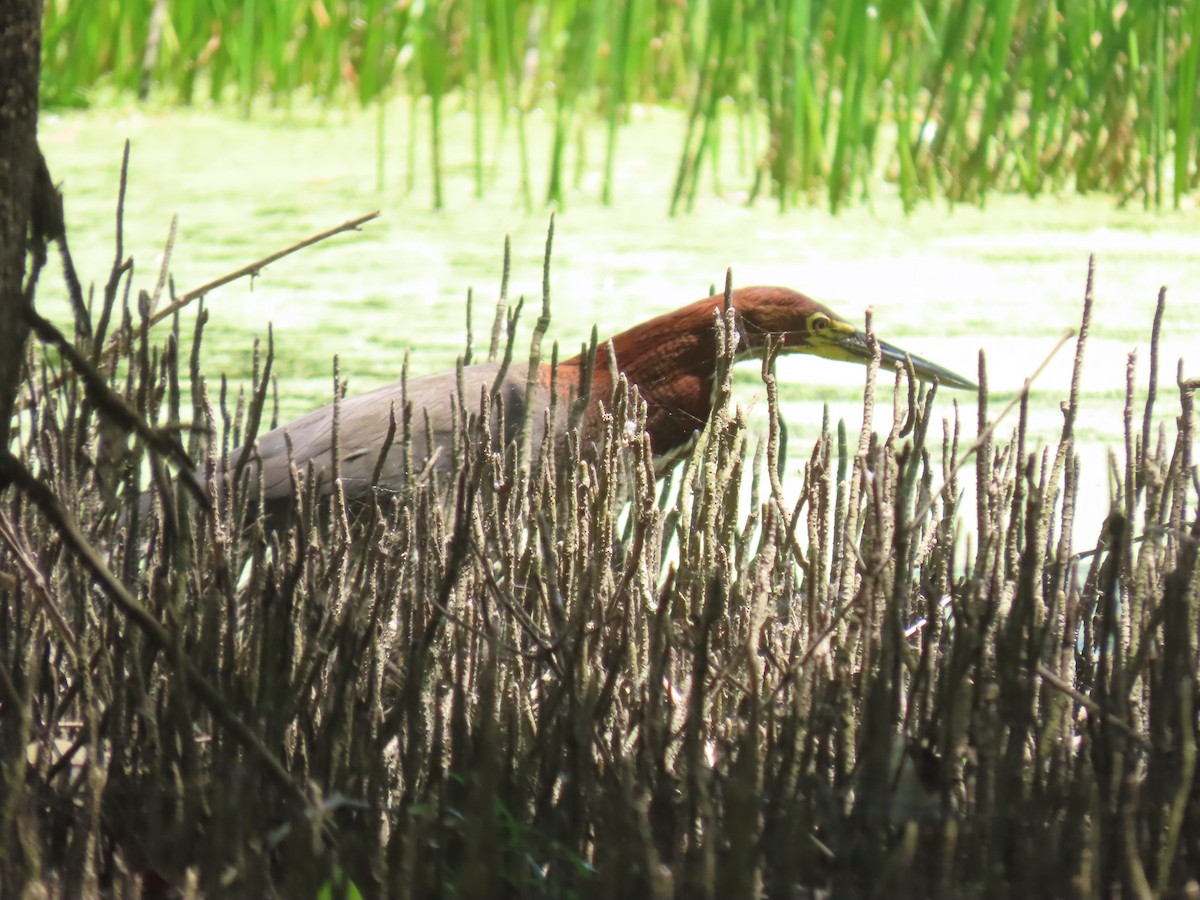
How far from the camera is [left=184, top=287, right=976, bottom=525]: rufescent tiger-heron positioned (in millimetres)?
2059

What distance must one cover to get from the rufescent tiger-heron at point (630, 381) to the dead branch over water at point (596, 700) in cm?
54

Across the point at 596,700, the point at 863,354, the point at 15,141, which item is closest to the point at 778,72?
the point at 863,354

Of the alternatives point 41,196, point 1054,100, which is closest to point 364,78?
point 1054,100

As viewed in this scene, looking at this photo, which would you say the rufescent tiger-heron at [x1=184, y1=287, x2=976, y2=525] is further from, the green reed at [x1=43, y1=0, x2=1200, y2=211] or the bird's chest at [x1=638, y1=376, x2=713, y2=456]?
the green reed at [x1=43, y1=0, x2=1200, y2=211]

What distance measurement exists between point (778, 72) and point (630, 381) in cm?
201

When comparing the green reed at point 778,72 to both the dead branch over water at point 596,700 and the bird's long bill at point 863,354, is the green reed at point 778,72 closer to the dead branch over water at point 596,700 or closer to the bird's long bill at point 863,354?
the bird's long bill at point 863,354

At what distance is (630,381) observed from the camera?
7.43 feet

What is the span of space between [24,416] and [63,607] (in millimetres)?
1215

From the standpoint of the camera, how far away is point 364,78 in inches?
190

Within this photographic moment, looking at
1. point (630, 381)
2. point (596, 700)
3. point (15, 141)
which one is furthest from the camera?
point (630, 381)

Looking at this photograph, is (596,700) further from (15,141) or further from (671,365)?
(671,365)

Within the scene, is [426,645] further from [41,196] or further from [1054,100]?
[1054,100]

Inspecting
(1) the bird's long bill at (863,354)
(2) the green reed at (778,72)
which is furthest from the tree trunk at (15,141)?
(2) the green reed at (778,72)

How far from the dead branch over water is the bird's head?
2.84 ft
